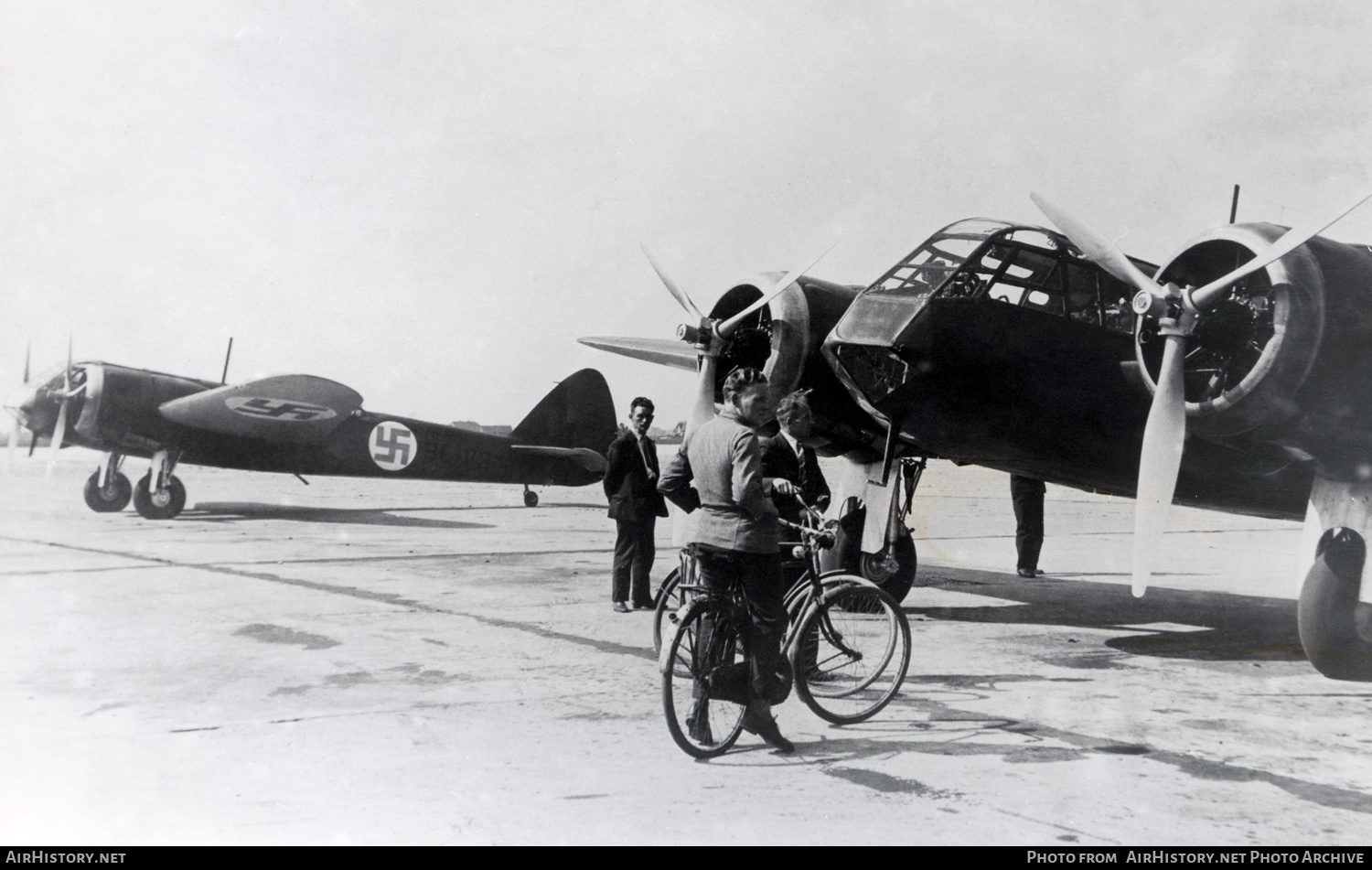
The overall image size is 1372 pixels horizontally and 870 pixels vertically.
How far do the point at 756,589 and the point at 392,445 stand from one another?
16.3 metres

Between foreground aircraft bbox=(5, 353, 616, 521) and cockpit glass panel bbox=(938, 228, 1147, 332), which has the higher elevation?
cockpit glass panel bbox=(938, 228, 1147, 332)

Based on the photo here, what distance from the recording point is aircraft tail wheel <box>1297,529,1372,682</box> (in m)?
6.39

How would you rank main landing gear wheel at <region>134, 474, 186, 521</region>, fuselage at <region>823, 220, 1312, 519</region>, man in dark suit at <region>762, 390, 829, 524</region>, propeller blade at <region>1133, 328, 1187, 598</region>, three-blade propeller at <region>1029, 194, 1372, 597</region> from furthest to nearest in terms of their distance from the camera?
main landing gear wheel at <region>134, 474, 186, 521</region> → fuselage at <region>823, 220, 1312, 519</region> → propeller blade at <region>1133, 328, 1187, 598</region> → three-blade propeller at <region>1029, 194, 1372, 597</region> → man in dark suit at <region>762, 390, 829, 524</region>

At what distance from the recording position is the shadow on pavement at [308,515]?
17719mm

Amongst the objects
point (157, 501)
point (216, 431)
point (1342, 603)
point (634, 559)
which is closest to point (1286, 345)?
point (1342, 603)

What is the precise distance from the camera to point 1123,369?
7.90 m

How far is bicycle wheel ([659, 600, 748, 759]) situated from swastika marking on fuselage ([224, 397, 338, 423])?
15205 millimetres

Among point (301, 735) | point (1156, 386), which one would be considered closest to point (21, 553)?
point (301, 735)

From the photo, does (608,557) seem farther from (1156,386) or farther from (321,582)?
(1156,386)

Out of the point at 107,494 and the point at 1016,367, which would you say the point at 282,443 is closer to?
the point at 107,494

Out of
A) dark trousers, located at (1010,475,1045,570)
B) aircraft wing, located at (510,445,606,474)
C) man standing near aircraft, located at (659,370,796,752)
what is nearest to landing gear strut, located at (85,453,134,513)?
aircraft wing, located at (510,445,606,474)

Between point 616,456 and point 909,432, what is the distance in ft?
8.19

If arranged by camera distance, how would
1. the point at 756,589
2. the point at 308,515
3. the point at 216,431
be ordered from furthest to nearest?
the point at 308,515, the point at 216,431, the point at 756,589

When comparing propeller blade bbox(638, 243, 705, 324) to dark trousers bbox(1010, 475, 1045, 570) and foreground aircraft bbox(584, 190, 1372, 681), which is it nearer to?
foreground aircraft bbox(584, 190, 1372, 681)
